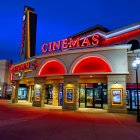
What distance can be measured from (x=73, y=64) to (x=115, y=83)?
5.79 metres

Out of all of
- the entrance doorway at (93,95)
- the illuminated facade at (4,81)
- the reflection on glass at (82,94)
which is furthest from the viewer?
the illuminated facade at (4,81)

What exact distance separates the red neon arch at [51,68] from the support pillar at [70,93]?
162 cm

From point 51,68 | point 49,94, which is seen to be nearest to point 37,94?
point 51,68

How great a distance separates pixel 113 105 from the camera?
76.5ft

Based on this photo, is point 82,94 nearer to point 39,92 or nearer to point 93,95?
point 93,95

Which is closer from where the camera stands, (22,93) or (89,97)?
(89,97)

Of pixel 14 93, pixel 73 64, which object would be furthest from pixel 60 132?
pixel 14 93

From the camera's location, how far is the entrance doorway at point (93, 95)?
2817cm

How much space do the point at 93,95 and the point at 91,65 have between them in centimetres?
604

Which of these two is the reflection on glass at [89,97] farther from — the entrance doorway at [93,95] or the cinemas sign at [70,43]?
the cinemas sign at [70,43]

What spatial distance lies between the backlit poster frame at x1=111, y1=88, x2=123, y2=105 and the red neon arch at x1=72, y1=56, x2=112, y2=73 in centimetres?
250

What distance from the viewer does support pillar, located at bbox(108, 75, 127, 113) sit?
23.0 meters

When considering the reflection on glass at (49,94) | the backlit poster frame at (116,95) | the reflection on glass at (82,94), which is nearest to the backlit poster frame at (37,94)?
the reflection on glass at (49,94)

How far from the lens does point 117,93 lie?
23.4 metres
